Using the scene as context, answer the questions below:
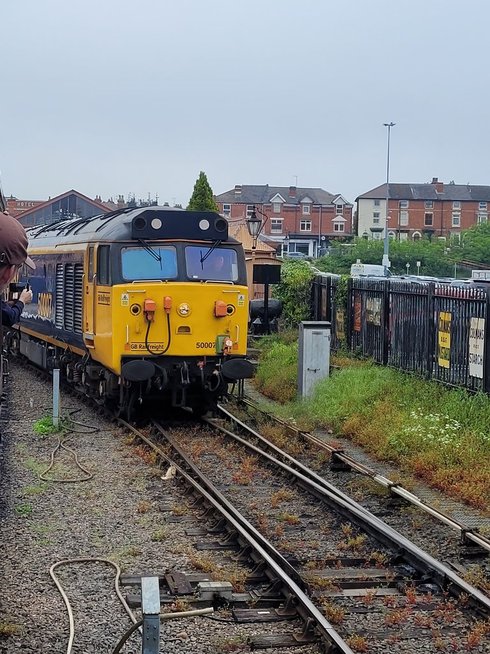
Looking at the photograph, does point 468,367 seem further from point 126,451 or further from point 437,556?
point 437,556

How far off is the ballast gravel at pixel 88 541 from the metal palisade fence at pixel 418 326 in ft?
16.3

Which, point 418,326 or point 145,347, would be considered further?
point 418,326

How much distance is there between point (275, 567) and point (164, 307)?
6.40m

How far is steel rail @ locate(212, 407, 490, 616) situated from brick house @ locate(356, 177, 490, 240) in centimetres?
7808

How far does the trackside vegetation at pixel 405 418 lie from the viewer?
1034 cm

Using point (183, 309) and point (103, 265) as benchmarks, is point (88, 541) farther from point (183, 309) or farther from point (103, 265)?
point (103, 265)

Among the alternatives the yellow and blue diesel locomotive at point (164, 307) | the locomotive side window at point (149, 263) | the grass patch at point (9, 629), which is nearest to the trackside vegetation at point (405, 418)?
the yellow and blue diesel locomotive at point (164, 307)

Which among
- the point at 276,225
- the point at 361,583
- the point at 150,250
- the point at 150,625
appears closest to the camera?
the point at 150,625

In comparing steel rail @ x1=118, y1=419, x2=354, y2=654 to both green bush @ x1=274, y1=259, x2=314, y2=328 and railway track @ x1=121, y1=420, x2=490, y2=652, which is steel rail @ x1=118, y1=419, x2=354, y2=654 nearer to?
railway track @ x1=121, y1=420, x2=490, y2=652

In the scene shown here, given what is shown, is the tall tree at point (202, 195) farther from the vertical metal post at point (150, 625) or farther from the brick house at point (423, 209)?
the brick house at point (423, 209)

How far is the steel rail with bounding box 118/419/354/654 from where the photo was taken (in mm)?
5758

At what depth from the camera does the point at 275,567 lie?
7.08 meters

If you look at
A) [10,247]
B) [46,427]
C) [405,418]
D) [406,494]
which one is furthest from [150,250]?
[10,247]

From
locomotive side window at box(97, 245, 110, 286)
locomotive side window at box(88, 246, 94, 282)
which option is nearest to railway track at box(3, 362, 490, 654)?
locomotive side window at box(97, 245, 110, 286)
